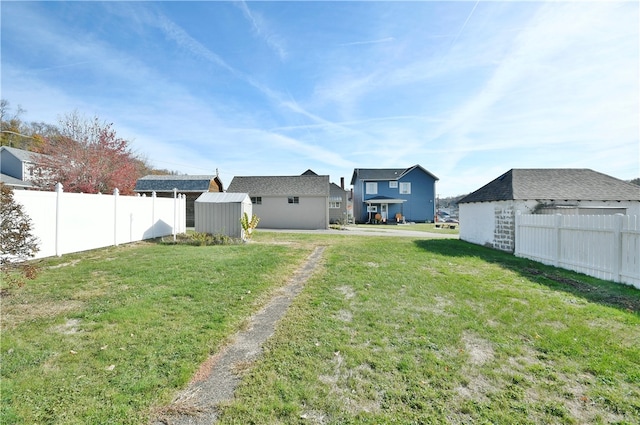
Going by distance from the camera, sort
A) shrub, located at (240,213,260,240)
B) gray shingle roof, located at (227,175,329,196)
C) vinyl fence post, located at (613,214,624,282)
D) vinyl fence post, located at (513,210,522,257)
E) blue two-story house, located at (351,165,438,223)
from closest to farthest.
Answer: vinyl fence post, located at (613,214,624,282), vinyl fence post, located at (513,210,522,257), shrub, located at (240,213,260,240), gray shingle roof, located at (227,175,329,196), blue two-story house, located at (351,165,438,223)

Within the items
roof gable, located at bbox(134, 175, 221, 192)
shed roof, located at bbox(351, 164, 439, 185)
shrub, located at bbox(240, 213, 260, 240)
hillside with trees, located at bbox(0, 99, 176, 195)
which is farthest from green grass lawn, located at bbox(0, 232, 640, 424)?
shed roof, located at bbox(351, 164, 439, 185)

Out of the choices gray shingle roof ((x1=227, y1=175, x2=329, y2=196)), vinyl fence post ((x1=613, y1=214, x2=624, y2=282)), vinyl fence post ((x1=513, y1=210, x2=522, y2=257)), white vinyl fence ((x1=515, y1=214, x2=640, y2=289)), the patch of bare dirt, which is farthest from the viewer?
gray shingle roof ((x1=227, y1=175, x2=329, y2=196))

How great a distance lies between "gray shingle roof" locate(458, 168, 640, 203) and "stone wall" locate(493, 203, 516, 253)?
50 centimetres

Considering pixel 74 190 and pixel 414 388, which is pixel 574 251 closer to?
pixel 414 388

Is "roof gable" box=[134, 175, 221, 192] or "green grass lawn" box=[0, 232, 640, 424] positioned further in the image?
"roof gable" box=[134, 175, 221, 192]

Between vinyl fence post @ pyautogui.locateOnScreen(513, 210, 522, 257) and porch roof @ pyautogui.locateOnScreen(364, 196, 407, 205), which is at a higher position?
porch roof @ pyautogui.locateOnScreen(364, 196, 407, 205)

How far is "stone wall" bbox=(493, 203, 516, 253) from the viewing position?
1210 centimetres

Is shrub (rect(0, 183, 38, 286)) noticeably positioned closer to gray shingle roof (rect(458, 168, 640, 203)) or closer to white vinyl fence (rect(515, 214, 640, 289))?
white vinyl fence (rect(515, 214, 640, 289))

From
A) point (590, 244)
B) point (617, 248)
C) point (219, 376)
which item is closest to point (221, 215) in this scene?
point (219, 376)

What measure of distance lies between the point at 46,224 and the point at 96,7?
6.84 m

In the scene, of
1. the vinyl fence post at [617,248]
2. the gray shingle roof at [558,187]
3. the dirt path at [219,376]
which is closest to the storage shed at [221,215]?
the dirt path at [219,376]

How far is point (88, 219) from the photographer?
10.8 meters

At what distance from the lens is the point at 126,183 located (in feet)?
66.2

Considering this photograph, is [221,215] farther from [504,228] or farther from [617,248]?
[617,248]
